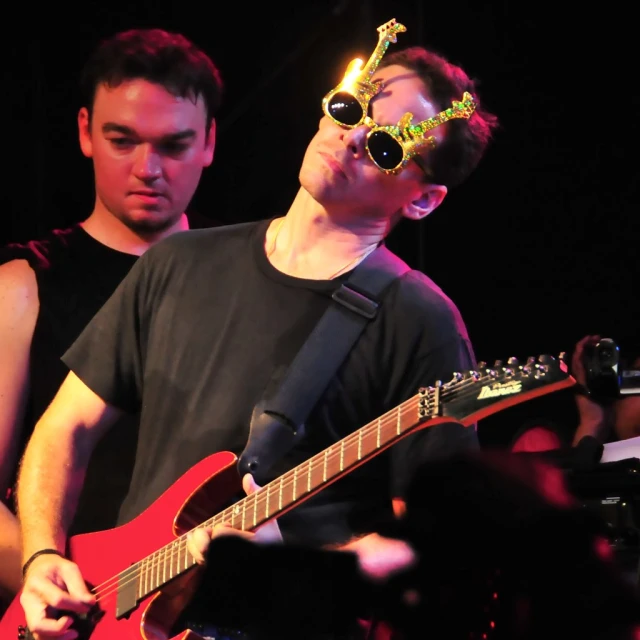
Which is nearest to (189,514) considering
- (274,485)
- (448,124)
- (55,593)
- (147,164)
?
(274,485)

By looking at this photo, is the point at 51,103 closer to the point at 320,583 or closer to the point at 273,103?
the point at 273,103

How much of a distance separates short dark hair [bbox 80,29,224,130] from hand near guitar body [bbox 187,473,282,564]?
132cm

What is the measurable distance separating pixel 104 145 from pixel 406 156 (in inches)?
40.2

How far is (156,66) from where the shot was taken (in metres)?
2.70

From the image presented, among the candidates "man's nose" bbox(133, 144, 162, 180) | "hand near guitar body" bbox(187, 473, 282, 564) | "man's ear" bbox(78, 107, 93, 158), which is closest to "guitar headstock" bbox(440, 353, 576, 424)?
"hand near guitar body" bbox(187, 473, 282, 564)

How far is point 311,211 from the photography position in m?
2.18

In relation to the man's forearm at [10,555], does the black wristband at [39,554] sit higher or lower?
higher

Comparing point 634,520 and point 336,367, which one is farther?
point 336,367

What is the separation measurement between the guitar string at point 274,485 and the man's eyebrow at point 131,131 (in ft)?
4.08

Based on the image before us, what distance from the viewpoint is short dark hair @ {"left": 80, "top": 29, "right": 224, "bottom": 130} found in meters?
2.71

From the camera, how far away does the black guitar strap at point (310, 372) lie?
1928mm

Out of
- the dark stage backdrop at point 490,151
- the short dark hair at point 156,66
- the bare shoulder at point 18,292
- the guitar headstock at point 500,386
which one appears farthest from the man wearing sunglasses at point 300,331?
the short dark hair at point 156,66

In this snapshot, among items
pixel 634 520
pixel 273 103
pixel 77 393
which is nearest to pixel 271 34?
pixel 273 103

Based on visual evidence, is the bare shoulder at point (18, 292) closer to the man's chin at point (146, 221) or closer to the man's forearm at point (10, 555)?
the man's chin at point (146, 221)
